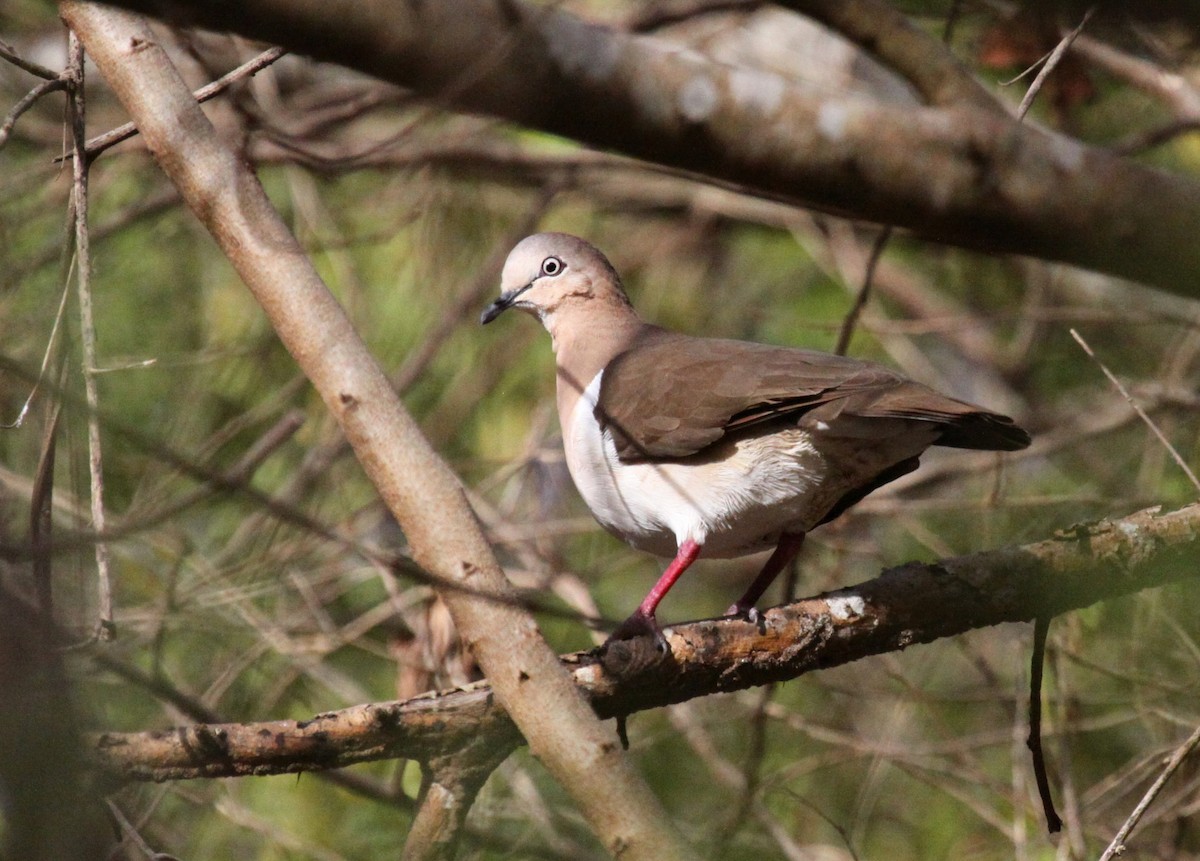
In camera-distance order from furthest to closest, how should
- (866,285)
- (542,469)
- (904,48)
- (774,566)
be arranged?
(542,469) → (774,566) → (866,285) → (904,48)

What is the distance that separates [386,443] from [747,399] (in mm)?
1485

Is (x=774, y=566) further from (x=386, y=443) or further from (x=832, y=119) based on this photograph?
(x=832, y=119)

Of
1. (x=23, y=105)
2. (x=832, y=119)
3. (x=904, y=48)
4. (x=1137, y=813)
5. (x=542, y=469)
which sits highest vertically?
(x=23, y=105)

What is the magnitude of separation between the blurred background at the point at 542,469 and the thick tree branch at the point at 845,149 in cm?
126

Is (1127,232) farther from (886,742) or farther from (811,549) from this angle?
(811,549)

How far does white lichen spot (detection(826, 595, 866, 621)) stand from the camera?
11.1 feet

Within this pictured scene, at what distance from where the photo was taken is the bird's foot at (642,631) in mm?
3195

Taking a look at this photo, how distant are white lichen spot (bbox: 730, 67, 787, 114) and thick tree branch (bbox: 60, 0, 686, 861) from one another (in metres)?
0.95

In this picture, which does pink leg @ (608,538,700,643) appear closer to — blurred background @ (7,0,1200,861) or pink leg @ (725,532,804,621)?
pink leg @ (725,532,804,621)

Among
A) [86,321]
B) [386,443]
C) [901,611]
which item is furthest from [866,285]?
[86,321]

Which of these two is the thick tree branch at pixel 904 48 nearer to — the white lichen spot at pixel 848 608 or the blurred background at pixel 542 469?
the blurred background at pixel 542 469

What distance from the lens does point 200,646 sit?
16.1 ft

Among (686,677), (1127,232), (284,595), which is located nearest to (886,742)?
(686,677)

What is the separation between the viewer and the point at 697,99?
5.92ft
